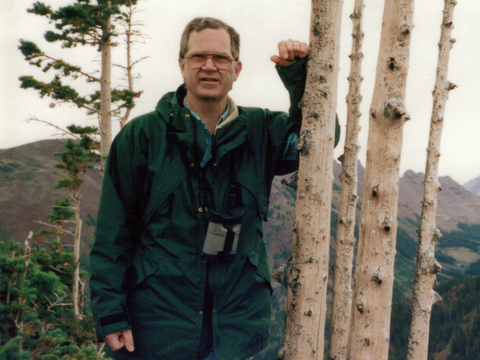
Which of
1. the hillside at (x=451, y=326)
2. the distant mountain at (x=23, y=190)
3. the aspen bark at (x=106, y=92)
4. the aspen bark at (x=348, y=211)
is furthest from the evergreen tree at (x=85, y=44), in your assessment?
the hillside at (x=451, y=326)

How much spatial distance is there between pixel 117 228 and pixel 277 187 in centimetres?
5379

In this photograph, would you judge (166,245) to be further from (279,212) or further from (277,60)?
(279,212)

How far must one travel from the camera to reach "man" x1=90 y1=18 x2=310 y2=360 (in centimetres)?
174

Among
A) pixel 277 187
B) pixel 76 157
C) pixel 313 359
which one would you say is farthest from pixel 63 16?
pixel 277 187

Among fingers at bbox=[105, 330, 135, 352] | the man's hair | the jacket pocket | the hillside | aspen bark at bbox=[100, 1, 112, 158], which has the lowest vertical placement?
the hillside

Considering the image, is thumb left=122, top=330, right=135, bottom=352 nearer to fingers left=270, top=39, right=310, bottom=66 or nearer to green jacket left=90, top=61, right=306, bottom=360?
green jacket left=90, top=61, right=306, bottom=360

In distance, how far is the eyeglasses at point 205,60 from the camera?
1.79 m

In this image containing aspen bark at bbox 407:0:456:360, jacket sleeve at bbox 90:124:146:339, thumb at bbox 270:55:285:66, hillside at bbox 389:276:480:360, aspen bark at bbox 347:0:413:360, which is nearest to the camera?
jacket sleeve at bbox 90:124:146:339

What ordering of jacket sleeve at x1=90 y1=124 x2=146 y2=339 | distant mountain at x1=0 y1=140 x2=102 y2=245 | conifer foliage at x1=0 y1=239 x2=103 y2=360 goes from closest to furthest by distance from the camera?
jacket sleeve at x1=90 y1=124 x2=146 y2=339 < conifer foliage at x1=0 y1=239 x2=103 y2=360 < distant mountain at x1=0 y1=140 x2=102 y2=245

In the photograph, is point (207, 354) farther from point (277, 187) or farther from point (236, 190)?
point (277, 187)

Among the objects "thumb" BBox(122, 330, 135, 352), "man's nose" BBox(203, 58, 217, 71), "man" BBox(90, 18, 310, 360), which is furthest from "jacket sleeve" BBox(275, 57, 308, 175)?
"thumb" BBox(122, 330, 135, 352)

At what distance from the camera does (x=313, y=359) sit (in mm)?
2021

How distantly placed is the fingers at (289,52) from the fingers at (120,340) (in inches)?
59.5

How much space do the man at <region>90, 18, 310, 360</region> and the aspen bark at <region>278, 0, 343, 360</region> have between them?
0.82 ft
